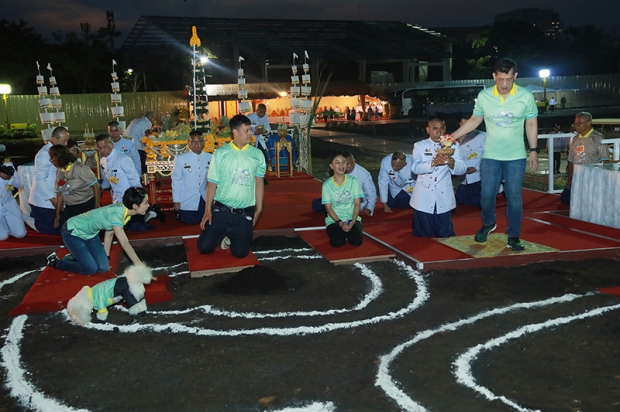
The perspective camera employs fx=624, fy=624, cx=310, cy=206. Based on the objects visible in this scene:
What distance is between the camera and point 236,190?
Result: 23.0ft

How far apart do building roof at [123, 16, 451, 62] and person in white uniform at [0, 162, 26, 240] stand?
33455 mm

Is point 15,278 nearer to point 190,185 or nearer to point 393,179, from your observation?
point 190,185

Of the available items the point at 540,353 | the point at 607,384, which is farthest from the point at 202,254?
the point at 607,384

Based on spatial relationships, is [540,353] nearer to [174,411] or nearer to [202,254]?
→ [174,411]

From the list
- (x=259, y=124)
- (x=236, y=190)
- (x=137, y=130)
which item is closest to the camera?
(x=236, y=190)

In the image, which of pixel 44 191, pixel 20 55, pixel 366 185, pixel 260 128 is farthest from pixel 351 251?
pixel 20 55

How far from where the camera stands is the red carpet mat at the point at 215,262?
6680 mm

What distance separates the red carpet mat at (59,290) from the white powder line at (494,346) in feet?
9.61

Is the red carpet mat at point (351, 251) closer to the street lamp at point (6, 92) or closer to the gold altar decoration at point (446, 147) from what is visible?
the gold altar decoration at point (446, 147)

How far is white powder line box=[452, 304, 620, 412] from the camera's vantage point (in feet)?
12.6

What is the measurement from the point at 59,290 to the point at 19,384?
1.90 m

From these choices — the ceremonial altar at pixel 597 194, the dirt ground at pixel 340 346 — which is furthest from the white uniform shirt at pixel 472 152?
the dirt ground at pixel 340 346

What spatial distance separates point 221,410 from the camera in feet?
12.3

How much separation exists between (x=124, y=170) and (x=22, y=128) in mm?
27170
